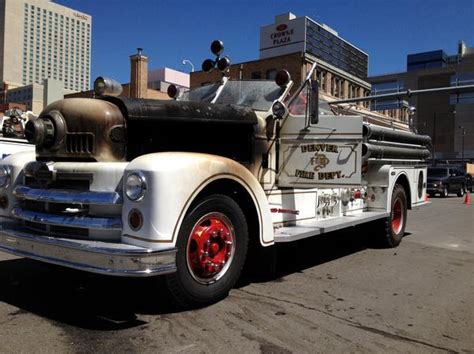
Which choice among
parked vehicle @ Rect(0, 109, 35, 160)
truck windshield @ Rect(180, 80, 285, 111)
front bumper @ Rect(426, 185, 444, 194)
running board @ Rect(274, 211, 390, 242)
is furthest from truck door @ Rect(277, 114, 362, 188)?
front bumper @ Rect(426, 185, 444, 194)

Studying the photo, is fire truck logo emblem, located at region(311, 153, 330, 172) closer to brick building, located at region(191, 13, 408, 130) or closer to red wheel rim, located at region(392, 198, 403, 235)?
red wheel rim, located at region(392, 198, 403, 235)

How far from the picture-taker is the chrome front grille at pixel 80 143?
4363mm

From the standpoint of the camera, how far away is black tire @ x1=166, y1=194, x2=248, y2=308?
160 inches

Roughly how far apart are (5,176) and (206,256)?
225 cm

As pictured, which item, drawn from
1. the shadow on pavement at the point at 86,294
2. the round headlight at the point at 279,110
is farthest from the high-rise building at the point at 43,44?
the round headlight at the point at 279,110

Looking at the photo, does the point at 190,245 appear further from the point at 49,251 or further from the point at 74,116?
the point at 74,116

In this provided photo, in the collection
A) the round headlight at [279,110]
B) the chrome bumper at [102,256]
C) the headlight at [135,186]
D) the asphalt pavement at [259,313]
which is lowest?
the asphalt pavement at [259,313]

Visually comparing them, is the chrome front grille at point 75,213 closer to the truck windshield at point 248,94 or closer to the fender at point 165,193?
the fender at point 165,193

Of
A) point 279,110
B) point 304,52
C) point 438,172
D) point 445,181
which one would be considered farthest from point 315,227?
point 304,52

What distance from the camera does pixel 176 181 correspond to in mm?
3869

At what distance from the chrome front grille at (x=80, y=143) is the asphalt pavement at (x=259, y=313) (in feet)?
4.24

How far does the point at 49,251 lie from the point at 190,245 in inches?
44.2

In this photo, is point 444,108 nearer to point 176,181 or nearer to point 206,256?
point 206,256

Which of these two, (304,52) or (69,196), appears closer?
(69,196)
